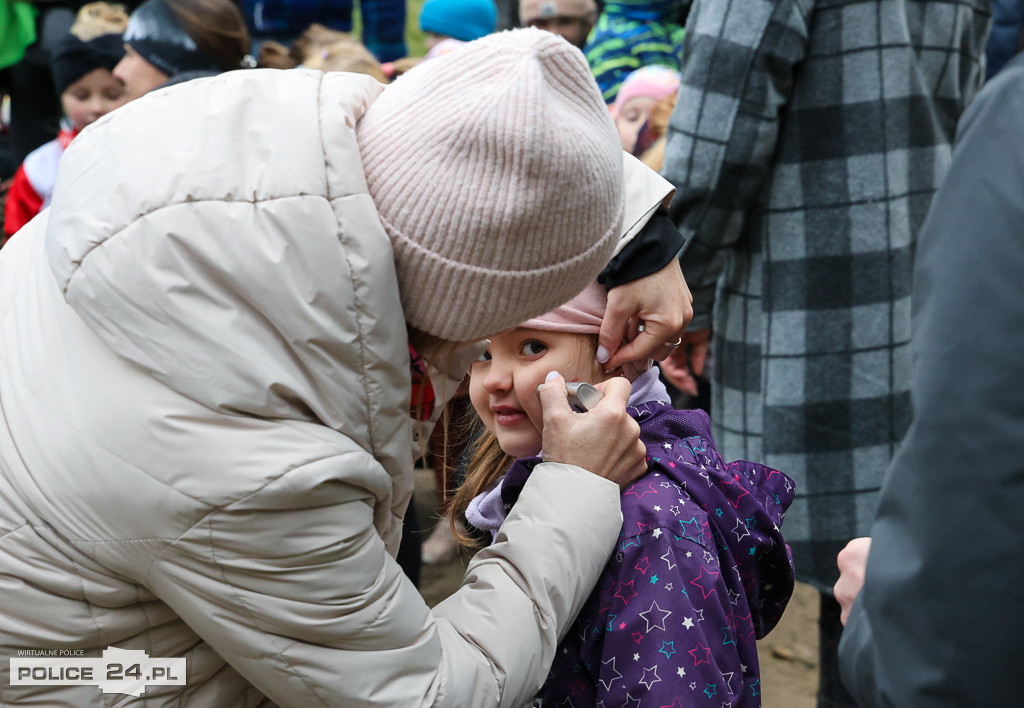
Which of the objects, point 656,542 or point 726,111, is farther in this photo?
point 726,111

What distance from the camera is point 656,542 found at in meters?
1.48

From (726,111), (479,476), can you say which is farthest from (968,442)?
(726,111)

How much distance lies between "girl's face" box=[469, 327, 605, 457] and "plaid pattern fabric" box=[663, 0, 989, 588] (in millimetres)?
850

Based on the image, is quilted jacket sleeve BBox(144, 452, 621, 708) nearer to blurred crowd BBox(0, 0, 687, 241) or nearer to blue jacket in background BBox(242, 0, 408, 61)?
blurred crowd BBox(0, 0, 687, 241)

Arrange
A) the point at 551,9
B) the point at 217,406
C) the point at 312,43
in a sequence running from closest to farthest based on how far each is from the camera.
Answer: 1. the point at 217,406
2. the point at 312,43
3. the point at 551,9

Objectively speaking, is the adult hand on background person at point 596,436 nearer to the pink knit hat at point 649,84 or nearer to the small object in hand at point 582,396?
the small object in hand at point 582,396

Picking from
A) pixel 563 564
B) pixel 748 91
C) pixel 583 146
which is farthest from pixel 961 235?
pixel 748 91

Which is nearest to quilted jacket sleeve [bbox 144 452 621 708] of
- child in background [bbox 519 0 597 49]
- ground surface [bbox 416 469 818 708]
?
ground surface [bbox 416 469 818 708]

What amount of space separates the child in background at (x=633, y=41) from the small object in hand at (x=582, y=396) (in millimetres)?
3146

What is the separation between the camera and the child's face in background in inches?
158

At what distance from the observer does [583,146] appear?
114 centimetres

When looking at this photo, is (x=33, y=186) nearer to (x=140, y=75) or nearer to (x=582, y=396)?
(x=140, y=75)

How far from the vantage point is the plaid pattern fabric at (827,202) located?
7.70 feet

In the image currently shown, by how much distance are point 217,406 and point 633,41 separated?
377cm
